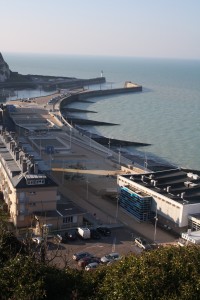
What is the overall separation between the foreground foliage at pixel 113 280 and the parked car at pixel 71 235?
17.9 feet

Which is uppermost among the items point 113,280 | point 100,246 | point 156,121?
point 113,280

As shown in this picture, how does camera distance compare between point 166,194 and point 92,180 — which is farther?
point 92,180

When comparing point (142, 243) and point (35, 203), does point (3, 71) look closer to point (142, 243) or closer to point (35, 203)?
point (35, 203)

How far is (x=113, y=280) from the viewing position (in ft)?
27.9

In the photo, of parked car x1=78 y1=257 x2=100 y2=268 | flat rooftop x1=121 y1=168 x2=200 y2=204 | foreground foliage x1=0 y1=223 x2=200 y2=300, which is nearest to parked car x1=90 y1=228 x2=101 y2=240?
parked car x1=78 y1=257 x2=100 y2=268

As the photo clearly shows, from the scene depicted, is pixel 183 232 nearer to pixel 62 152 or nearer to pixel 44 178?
pixel 44 178

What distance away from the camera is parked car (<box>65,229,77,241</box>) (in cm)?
1513

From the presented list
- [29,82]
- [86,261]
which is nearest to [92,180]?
[86,261]

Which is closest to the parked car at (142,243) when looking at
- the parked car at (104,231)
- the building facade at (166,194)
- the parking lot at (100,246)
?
the parking lot at (100,246)

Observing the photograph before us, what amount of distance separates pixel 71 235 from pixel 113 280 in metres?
6.86

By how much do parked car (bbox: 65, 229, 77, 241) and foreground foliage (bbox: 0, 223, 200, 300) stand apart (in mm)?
5460

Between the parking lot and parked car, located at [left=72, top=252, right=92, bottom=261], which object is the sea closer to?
the parking lot

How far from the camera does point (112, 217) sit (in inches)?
691

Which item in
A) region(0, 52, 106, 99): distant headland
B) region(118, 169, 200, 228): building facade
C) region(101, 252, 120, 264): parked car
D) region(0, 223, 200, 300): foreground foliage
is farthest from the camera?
region(0, 52, 106, 99): distant headland
